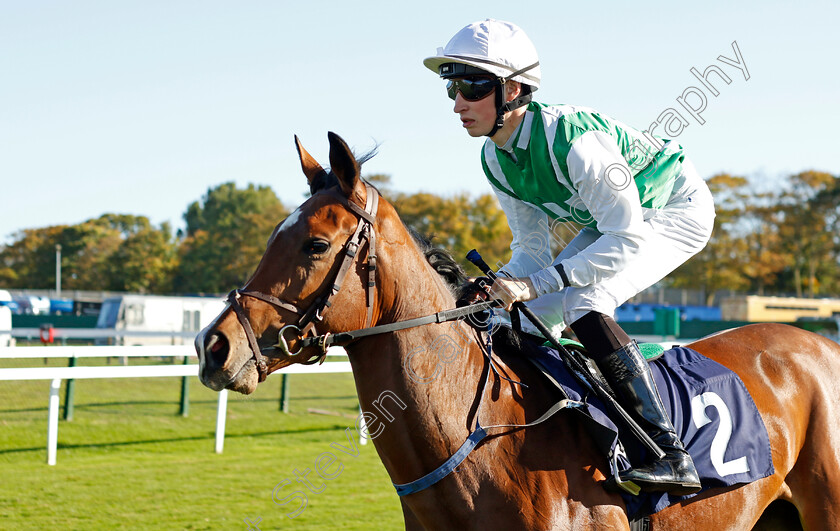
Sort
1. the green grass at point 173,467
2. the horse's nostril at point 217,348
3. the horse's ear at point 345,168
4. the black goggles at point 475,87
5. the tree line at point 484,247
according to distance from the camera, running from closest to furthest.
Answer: the horse's nostril at point 217,348 < the horse's ear at point 345,168 < the black goggles at point 475,87 < the green grass at point 173,467 < the tree line at point 484,247

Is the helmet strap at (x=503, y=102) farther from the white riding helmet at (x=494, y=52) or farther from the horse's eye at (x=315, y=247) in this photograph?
the horse's eye at (x=315, y=247)

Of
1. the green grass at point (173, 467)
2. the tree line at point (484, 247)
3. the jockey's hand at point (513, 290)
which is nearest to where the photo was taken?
the jockey's hand at point (513, 290)

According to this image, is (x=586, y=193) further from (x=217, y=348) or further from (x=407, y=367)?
(x=217, y=348)

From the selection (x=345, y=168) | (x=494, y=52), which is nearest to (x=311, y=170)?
(x=345, y=168)

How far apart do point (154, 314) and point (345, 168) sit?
24618 millimetres

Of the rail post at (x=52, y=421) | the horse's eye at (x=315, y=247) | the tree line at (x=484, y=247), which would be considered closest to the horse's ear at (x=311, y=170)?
the horse's eye at (x=315, y=247)

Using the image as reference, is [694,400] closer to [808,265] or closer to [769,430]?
[769,430]

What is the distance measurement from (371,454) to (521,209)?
6022 millimetres

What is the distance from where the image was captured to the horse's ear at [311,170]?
8.40ft

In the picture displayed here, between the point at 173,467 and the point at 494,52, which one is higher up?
the point at 494,52

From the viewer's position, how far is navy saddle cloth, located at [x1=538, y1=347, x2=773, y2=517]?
108 inches

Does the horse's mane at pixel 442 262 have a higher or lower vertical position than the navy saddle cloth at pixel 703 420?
higher

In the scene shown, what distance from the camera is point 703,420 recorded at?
117 inches

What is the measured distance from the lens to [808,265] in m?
48.2
